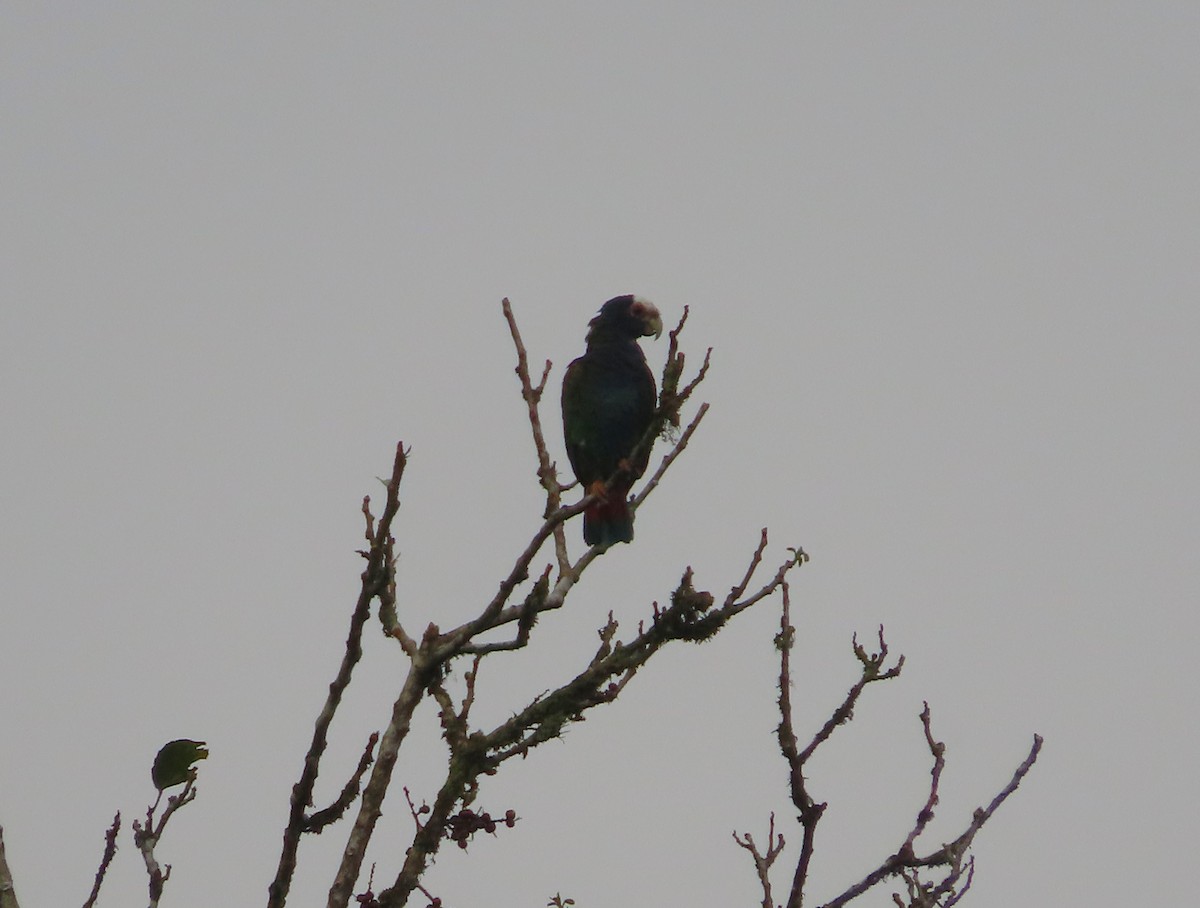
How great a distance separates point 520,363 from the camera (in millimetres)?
4438

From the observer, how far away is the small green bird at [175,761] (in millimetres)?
2916

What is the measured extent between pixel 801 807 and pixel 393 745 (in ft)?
3.97

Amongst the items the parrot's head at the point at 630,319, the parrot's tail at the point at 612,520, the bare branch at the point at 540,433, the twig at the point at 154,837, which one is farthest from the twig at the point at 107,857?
the parrot's head at the point at 630,319

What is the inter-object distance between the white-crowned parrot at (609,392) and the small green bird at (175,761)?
3801 millimetres

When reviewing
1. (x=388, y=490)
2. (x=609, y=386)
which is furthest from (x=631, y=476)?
(x=388, y=490)

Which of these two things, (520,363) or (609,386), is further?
(609,386)

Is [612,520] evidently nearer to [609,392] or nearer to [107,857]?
[609,392]

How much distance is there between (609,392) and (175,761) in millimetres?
4149

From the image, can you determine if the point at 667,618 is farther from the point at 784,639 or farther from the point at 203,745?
the point at 203,745

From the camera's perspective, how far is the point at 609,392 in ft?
22.4

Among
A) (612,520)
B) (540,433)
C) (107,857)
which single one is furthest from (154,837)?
(612,520)

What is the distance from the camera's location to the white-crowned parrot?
6.75m

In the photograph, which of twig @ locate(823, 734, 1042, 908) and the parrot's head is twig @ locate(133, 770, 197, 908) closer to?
twig @ locate(823, 734, 1042, 908)

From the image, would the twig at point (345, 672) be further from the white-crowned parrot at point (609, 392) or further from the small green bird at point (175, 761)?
the white-crowned parrot at point (609, 392)
